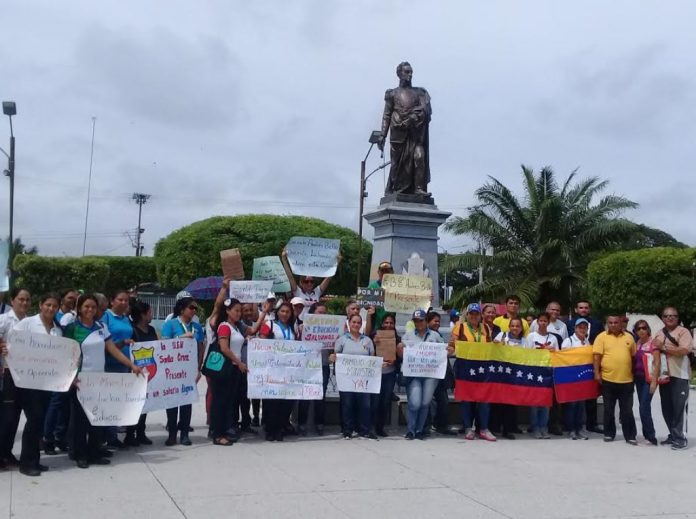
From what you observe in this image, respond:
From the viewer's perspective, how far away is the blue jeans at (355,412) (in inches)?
372

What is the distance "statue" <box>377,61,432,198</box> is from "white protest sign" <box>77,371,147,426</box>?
6.11 meters

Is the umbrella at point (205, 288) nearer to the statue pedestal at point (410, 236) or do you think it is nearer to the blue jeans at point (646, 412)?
the statue pedestal at point (410, 236)

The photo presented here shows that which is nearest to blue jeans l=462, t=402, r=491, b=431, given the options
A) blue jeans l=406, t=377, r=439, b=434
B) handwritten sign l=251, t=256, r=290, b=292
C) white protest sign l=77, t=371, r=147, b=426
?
blue jeans l=406, t=377, r=439, b=434

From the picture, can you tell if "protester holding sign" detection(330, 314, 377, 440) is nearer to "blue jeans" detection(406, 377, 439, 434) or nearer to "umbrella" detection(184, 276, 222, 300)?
"blue jeans" detection(406, 377, 439, 434)

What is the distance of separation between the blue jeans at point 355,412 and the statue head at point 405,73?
5.75 meters

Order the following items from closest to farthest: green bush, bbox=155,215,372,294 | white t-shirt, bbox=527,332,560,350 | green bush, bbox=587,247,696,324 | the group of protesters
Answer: the group of protesters, white t-shirt, bbox=527,332,560,350, green bush, bbox=587,247,696,324, green bush, bbox=155,215,372,294

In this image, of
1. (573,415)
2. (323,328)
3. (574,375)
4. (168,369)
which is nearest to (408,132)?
(323,328)

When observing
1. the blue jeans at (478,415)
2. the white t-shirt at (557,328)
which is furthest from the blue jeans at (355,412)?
the white t-shirt at (557,328)

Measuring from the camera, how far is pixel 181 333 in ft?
29.2

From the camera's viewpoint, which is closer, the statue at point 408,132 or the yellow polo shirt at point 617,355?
the yellow polo shirt at point 617,355

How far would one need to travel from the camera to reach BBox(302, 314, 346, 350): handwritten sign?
31.9 feet

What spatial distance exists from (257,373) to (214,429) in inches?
30.9

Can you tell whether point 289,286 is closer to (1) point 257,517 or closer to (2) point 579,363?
(2) point 579,363

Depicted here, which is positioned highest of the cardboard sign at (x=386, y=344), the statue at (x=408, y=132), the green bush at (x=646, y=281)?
the statue at (x=408, y=132)
